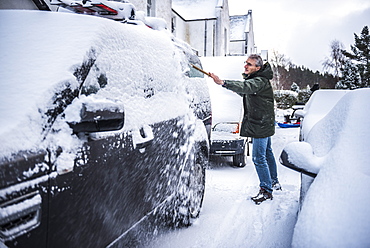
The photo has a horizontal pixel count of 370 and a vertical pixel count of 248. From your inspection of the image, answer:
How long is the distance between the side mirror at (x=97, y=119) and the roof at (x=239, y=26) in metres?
30.0

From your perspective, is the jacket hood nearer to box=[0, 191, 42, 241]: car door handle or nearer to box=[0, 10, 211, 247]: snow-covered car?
box=[0, 10, 211, 247]: snow-covered car

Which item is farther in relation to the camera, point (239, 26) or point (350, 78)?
point (239, 26)

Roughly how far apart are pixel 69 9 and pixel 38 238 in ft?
8.95

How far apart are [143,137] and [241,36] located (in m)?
29.7

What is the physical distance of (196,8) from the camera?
20547 mm

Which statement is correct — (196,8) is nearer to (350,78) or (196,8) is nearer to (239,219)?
(350,78)

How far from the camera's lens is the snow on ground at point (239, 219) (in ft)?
9.48

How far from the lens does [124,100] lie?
6.25ft

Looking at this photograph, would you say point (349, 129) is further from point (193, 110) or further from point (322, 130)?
point (193, 110)

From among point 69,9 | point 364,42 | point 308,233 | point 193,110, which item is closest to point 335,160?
point 308,233

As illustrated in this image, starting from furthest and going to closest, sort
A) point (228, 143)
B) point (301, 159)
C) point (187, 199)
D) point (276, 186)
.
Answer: point (228, 143), point (276, 186), point (187, 199), point (301, 159)

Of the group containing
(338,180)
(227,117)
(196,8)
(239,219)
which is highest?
(196,8)

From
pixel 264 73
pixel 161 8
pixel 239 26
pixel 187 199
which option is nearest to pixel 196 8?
pixel 161 8

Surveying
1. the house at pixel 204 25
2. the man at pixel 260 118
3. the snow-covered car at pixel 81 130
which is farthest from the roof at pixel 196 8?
the snow-covered car at pixel 81 130
